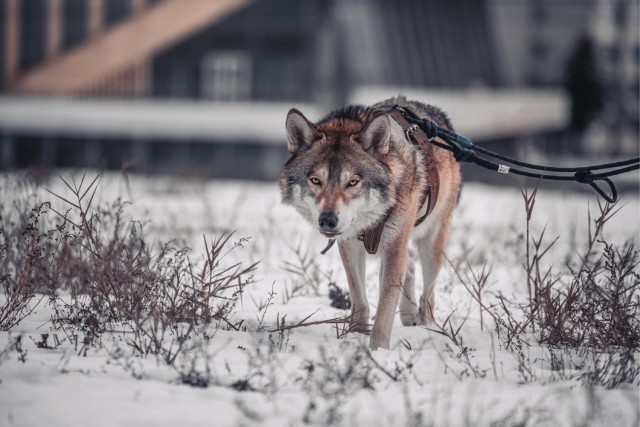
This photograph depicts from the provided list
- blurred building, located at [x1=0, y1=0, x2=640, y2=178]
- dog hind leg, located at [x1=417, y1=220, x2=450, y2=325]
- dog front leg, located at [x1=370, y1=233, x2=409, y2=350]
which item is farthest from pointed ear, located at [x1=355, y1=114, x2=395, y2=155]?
blurred building, located at [x1=0, y1=0, x2=640, y2=178]

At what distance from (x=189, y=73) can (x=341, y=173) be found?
22403 mm

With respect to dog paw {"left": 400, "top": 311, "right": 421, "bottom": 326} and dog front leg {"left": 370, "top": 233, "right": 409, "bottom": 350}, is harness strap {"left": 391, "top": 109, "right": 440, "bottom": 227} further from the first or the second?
dog paw {"left": 400, "top": 311, "right": 421, "bottom": 326}

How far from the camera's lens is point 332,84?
24672 mm

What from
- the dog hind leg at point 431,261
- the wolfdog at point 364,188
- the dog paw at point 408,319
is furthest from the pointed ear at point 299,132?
the dog paw at point 408,319

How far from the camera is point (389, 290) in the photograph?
16.0 feet

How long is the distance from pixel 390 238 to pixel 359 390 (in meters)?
1.33

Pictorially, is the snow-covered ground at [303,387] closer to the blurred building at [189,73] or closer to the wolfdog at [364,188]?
the wolfdog at [364,188]

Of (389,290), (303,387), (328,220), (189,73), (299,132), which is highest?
(189,73)

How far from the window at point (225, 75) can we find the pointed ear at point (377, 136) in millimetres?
21722

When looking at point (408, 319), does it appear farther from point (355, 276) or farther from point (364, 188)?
point (364, 188)

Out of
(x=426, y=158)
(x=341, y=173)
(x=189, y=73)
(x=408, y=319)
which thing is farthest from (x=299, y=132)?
(x=189, y=73)

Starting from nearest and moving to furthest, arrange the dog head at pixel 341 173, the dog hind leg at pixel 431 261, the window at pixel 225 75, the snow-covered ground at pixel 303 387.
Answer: the snow-covered ground at pixel 303 387, the dog head at pixel 341 173, the dog hind leg at pixel 431 261, the window at pixel 225 75

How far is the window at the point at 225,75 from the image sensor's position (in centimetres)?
2639

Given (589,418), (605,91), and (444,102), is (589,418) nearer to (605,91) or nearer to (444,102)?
(444,102)
